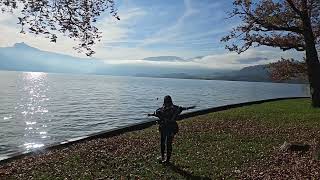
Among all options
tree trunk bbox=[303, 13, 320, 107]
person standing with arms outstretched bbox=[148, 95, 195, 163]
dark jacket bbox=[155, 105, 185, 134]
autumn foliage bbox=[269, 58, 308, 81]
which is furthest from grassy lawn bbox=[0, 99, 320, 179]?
autumn foliage bbox=[269, 58, 308, 81]

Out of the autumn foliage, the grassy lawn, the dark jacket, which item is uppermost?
the autumn foliage

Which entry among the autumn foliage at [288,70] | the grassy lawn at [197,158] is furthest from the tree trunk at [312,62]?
the grassy lawn at [197,158]

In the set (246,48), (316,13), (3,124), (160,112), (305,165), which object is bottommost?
(3,124)

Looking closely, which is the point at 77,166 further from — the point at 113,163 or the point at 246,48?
the point at 246,48

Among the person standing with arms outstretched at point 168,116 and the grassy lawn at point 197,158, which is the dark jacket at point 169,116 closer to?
the person standing with arms outstretched at point 168,116

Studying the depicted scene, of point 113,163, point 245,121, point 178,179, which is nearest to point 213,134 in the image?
point 245,121

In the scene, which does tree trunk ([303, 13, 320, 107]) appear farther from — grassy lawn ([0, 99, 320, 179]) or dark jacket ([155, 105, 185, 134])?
dark jacket ([155, 105, 185, 134])
